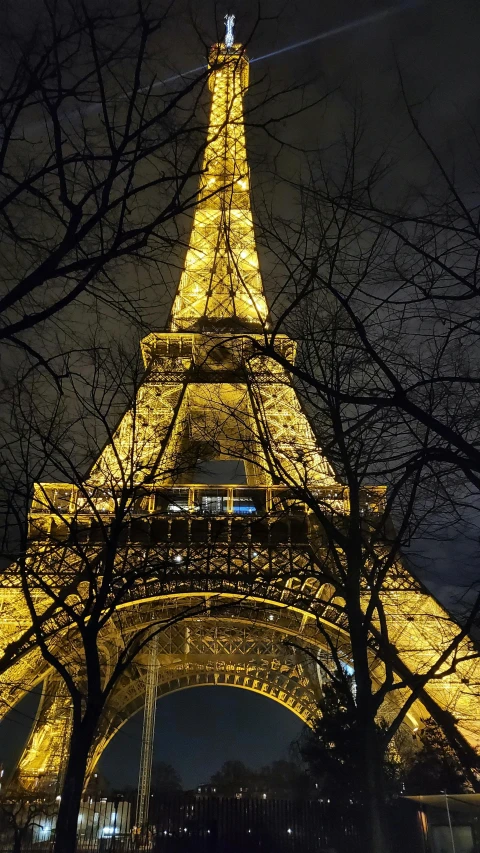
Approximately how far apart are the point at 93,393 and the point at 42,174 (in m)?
5.89

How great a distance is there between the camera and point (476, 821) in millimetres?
7988

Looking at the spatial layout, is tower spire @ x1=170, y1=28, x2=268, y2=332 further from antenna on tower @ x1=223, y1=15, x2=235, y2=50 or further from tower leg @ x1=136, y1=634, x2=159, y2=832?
tower leg @ x1=136, y1=634, x2=159, y2=832

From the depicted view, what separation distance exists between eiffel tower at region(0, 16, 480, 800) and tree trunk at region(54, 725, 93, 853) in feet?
6.86

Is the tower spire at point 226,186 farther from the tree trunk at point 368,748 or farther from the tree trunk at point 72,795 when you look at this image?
the tree trunk at point 72,795

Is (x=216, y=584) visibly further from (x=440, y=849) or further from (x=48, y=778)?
(x=48, y=778)

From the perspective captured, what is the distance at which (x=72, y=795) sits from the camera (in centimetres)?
893

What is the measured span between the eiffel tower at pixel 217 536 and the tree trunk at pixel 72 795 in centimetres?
209

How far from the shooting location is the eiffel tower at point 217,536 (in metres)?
12.2

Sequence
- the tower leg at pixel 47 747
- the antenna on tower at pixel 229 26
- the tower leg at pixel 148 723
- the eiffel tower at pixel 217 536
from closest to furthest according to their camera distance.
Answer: the antenna on tower at pixel 229 26 < the eiffel tower at pixel 217 536 < the tower leg at pixel 148 723 < the tower leg at pixel 47 747

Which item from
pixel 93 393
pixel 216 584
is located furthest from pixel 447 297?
pixel 216 584

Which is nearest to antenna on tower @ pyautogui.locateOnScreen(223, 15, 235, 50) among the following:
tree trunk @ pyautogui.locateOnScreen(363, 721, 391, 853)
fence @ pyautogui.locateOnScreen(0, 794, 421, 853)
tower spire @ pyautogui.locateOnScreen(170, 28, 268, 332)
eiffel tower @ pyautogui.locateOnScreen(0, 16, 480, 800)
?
tower spire @ pyautogui.locateOnScreen(170, 28, 268, 332)

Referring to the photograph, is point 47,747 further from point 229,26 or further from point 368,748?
point 229,26

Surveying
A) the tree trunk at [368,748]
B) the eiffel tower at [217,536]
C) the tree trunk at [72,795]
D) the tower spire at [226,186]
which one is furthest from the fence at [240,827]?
the tower spire at [226,186]

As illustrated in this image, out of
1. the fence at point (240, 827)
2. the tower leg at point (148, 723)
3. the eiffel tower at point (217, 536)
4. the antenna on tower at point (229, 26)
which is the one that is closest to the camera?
the antenna on tower at point (229, 26)
